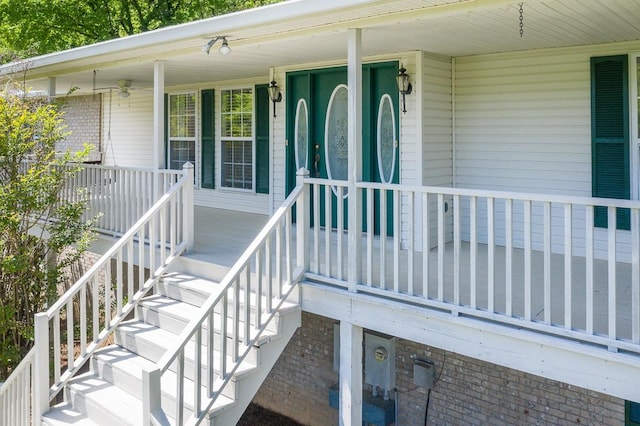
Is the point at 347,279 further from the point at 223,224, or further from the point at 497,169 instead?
the point at 223,224

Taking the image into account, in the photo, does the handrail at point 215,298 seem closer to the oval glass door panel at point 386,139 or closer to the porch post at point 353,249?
the porch post at point 353,249

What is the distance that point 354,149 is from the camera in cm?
468

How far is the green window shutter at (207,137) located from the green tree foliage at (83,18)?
6.11 m

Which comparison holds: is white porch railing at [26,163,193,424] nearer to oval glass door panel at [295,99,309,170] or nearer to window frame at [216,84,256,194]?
oval glass door panel at [295,99,309,170]

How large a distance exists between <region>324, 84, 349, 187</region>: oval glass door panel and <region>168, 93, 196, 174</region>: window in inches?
144

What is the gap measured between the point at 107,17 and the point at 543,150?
15.0 m

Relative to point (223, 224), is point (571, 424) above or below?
below

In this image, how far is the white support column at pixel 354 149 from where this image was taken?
4.59 metres

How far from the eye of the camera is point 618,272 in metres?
5.10

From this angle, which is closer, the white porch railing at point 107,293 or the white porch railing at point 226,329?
the white porch railing at point 226,329

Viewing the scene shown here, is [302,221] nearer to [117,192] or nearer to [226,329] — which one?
[226,329]

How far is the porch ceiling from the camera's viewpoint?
13.4ft

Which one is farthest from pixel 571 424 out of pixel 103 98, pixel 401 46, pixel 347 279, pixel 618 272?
pixel 103 98

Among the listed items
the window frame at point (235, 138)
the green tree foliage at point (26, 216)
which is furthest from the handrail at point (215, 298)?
the window frame at point (235, 138)
